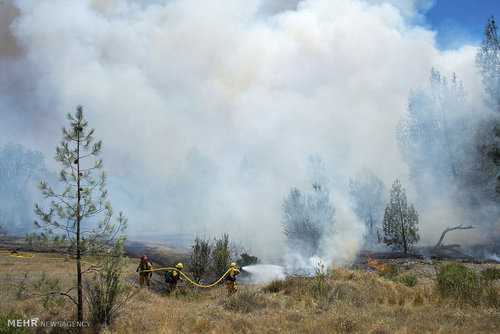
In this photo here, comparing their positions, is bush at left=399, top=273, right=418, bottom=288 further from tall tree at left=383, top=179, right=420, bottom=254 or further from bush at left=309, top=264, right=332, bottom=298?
tall tree at left=383, top=179, right=420, bottom=254

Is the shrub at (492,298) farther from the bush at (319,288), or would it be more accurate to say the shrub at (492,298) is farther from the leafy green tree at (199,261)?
the leafy green tree at (199,261)

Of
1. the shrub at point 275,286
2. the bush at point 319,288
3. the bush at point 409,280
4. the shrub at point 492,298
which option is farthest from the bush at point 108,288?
the bush at point 409,280

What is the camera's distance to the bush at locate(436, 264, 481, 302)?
1059 cm

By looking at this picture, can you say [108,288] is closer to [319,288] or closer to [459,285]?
[319,288]

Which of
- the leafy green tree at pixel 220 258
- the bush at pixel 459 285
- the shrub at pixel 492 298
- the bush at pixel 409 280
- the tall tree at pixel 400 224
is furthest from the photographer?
the tall tree at pixel 400 224

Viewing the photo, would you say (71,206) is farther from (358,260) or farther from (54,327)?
(358,260)

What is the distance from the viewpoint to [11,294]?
423 inches

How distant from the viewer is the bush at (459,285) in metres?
10.6

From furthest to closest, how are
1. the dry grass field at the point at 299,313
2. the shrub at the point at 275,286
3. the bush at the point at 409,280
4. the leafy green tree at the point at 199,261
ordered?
the leafy green tree at the point at 199,261 < the bush at the point at 409,280 < the shrub at the point at 275,286 < the dry grass field at the point at 299,313

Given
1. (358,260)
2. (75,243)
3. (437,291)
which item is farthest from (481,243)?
(75,243)

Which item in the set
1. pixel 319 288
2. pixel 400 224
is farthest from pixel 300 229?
pixel 319 288

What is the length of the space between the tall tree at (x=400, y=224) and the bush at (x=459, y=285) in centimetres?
2015

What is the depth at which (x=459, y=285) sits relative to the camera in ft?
36.4

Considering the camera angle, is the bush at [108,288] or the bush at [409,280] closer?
the bush at [108,288]
